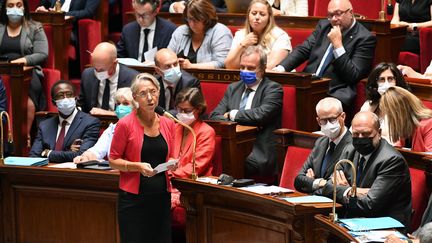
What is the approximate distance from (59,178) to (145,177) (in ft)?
2.35

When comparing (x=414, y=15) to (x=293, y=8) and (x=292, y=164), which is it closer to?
(x=293, y=8)

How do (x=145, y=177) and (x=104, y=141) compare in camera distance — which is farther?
(x=104, y=141)

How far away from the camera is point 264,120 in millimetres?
5281

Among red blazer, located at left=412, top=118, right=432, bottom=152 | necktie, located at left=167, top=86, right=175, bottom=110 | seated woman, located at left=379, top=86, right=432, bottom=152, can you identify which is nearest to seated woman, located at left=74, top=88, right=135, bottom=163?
necktie, located at left=167, top=86, right=175, bottom=110

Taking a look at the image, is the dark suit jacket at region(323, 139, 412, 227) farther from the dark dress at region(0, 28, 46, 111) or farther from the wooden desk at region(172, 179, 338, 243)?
the dark dress at region(0, 28, 46, 111)

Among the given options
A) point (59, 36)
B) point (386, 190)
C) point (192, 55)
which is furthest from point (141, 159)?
point (59, 36)

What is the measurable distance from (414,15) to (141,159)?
92.7 inches

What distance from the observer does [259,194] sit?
434 centimetres

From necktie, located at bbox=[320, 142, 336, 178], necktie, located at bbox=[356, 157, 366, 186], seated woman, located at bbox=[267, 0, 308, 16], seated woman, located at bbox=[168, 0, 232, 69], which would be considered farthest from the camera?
seated woman, located at bbox=[267, 0, 308, 16]

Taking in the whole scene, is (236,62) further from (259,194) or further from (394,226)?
(394,226)

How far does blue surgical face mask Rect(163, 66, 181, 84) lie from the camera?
5.45 meters

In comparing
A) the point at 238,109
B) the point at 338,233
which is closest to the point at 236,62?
the point at 238,109

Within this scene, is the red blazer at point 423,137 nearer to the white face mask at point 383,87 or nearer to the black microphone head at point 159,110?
the white face mask at point 383,87

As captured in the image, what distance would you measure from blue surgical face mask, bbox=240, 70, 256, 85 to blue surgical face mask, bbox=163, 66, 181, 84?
0.33 metres
